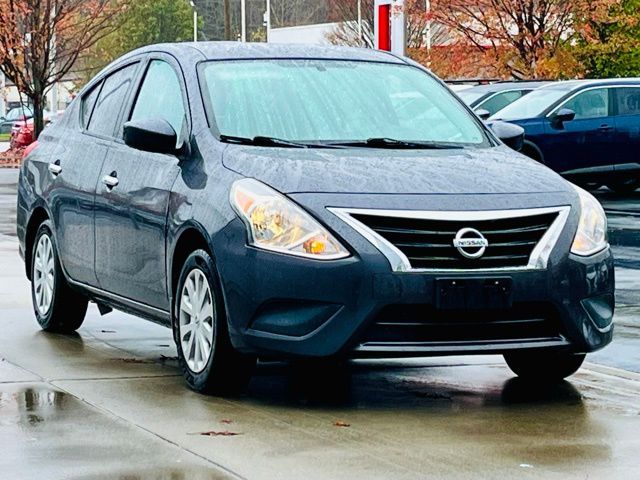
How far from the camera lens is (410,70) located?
29.6 ft

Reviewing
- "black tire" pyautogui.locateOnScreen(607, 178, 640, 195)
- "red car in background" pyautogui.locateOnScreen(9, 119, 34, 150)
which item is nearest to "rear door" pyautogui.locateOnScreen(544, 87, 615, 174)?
"black tire" pyautogui.locateOnScreen(607, 178, 640, 195)

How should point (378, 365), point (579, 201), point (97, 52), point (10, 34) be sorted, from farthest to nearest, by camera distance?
point (97, 52) < point (10, 34) < point (378, 365) < point (579, 201)

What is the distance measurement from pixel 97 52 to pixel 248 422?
99438mm

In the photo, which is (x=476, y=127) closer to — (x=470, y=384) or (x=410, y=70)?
(x=410, y=70)

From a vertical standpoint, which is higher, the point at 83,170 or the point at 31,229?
the point at 83,170

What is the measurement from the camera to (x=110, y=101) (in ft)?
31.0

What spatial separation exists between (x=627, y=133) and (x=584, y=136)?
2.35ft

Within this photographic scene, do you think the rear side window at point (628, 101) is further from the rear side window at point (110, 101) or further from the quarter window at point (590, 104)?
the rear side window at point (110, 101)

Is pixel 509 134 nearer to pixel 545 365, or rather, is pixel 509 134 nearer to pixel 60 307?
pixel 545 365

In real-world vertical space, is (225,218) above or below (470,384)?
above

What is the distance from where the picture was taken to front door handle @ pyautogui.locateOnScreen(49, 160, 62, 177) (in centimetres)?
966

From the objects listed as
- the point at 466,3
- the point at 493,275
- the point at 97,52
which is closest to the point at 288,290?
the point at 493,275

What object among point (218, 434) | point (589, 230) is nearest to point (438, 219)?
point (589, 230)

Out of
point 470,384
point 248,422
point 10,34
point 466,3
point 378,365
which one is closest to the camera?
point 248,422
